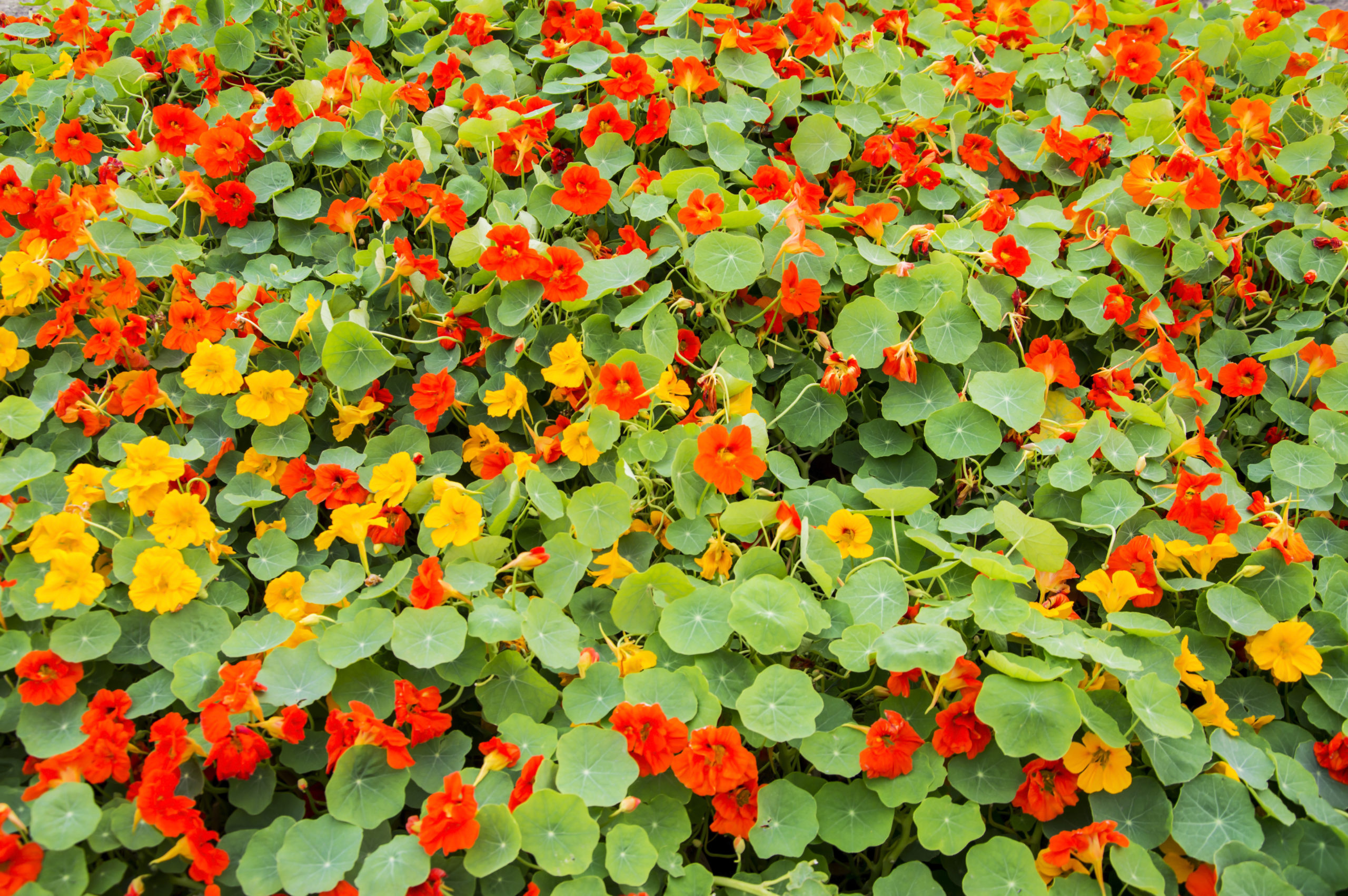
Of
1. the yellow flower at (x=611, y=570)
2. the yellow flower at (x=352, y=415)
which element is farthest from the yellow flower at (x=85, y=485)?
the yellow flower at (x=611, y=570)

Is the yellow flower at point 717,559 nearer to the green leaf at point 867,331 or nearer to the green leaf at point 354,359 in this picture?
the green leaf at point 867,331

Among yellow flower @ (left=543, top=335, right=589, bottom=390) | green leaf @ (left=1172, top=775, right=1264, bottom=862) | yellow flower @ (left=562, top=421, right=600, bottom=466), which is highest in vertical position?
yellow flower @ (left=543, top=335, right=589, bottom=390)

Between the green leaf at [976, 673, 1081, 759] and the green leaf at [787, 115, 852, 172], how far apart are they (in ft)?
5.21

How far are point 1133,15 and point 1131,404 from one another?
6.09 feet

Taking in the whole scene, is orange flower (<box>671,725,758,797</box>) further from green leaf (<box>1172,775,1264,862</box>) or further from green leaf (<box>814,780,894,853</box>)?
green leaf (<box>1172,775,1264,862</box>)

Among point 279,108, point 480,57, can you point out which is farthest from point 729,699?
point 480,57

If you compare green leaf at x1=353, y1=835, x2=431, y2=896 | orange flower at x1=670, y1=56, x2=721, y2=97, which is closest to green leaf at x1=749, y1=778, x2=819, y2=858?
green leaf at x1=353, y1=835, x2=431, y2=896

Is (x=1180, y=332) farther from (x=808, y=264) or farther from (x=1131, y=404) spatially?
(x=808, y=264)

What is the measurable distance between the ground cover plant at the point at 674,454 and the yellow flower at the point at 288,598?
0.02 m

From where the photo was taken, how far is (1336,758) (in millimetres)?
1483

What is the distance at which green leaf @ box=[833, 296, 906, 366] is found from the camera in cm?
200

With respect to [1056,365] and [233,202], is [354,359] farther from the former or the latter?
[1056,365]

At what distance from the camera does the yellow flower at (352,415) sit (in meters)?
1.91

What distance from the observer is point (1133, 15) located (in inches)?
115
